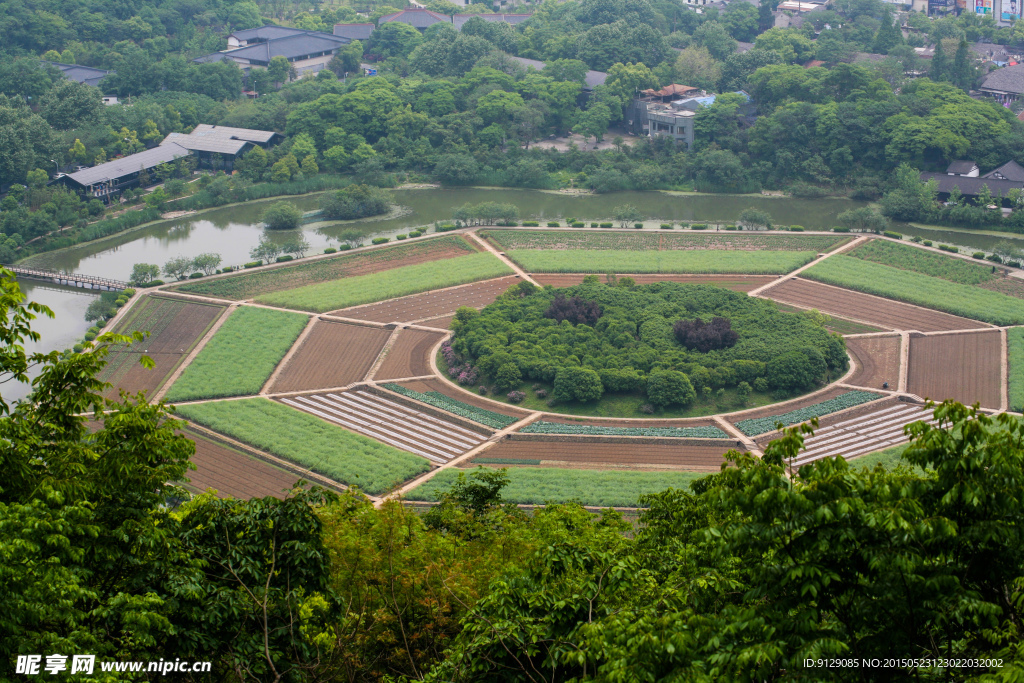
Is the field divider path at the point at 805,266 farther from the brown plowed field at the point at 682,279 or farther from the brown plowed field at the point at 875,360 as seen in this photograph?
the brown plowed field at the point at 875,360

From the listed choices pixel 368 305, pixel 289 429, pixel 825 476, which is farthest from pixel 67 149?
pixel 825 476

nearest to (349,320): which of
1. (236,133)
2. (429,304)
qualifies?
(429,304)

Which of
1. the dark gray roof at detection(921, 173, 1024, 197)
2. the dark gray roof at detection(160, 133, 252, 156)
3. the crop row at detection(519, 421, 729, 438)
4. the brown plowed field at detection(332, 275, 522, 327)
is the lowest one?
the crop row at detection(519, 421, 729, 438)

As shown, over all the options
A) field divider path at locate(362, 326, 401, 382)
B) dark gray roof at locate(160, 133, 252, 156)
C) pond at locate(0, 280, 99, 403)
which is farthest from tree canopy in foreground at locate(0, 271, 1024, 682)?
dark gray roof at locate(160, 133, 252, 156)

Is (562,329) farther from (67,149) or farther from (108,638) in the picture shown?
(67,149)

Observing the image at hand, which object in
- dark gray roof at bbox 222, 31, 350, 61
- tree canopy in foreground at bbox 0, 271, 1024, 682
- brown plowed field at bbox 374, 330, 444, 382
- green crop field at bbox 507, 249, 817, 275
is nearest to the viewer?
tree canopy in foreground at bbox 0, 271, 1024, 682

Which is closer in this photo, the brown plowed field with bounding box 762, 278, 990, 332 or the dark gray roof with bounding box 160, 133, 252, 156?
the brown plowed field with bounding box 762, 278, 990, 332

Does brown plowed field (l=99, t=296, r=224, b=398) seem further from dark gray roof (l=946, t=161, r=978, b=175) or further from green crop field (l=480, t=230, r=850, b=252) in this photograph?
dark gray roof (l=946, t=161, r=978, b=175)
